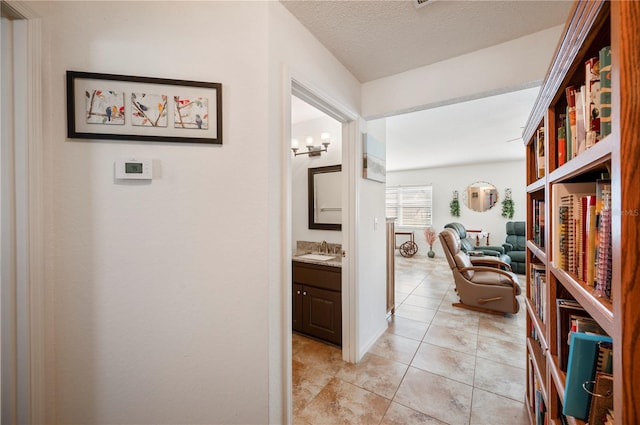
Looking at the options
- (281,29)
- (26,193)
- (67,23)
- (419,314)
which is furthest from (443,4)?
(419,314)

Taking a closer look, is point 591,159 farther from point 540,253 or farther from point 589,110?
point 540,253

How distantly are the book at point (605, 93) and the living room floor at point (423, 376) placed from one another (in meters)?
1.79

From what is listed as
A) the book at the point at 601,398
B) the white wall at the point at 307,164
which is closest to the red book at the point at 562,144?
Result: the book at the point at 601,398

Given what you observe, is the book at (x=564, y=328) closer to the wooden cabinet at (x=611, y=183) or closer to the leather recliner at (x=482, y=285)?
the wooden cabinet at (x=611, y=183)

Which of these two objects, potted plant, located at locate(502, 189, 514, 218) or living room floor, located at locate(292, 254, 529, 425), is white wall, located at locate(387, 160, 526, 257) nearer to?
potted plant, located at locate(502, 189, 514, 218)

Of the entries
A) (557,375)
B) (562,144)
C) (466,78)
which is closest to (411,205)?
(466,78)

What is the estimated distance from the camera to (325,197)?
289 cm

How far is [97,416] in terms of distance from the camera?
112 centimetres

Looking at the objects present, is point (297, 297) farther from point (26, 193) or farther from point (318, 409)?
point (26, 193)

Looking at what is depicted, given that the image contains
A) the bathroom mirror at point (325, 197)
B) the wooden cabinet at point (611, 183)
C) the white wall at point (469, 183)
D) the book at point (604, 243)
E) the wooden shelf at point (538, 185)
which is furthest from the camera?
the white wall at point (469, 183)

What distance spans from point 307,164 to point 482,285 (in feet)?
8.71

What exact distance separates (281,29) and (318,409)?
7.70ft

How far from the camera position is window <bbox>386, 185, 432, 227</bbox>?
746cm

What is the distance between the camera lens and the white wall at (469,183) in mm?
6268
